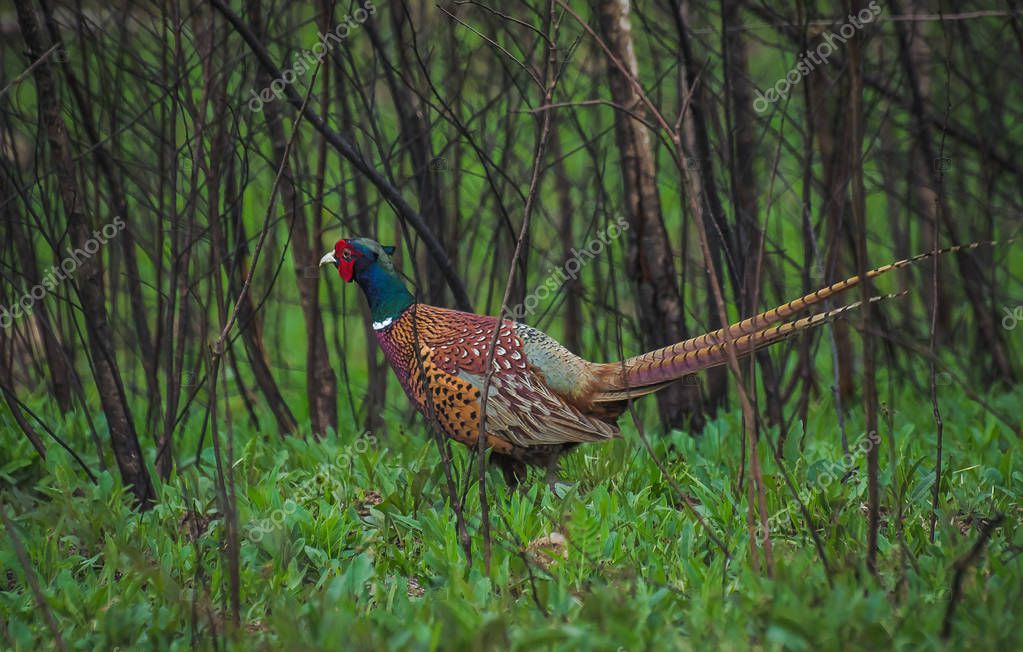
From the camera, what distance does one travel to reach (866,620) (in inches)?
97.6

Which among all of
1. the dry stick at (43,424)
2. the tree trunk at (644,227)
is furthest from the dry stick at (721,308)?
the dry stick at (43,424)

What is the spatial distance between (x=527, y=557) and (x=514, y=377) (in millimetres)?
997

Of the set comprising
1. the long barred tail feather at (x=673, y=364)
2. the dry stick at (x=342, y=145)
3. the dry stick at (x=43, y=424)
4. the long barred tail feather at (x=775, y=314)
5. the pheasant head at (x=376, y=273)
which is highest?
the dry stick at (x=342, y=145)

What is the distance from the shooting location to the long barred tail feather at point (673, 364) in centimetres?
354

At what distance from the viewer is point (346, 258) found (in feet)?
14.1

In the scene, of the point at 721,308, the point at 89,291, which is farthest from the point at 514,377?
the point at 89,291

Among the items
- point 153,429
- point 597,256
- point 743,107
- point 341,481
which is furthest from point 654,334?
point 153,429

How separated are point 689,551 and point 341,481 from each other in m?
1.52

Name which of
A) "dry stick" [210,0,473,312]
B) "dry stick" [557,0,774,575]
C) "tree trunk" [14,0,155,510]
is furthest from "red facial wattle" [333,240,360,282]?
"dry stick" [557,0,774,575]

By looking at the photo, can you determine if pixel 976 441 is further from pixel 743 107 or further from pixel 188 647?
pixel 188 647

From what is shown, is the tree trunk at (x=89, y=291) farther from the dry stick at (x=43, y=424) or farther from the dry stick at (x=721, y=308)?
the dry stick at (x=721, y=308)

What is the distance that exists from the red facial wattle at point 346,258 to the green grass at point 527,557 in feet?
2.52

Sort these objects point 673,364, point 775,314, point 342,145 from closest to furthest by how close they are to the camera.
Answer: point 775,314 → point 673,364 → point 342,145

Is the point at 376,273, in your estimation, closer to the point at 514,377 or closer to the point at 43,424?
the point at 514,377
